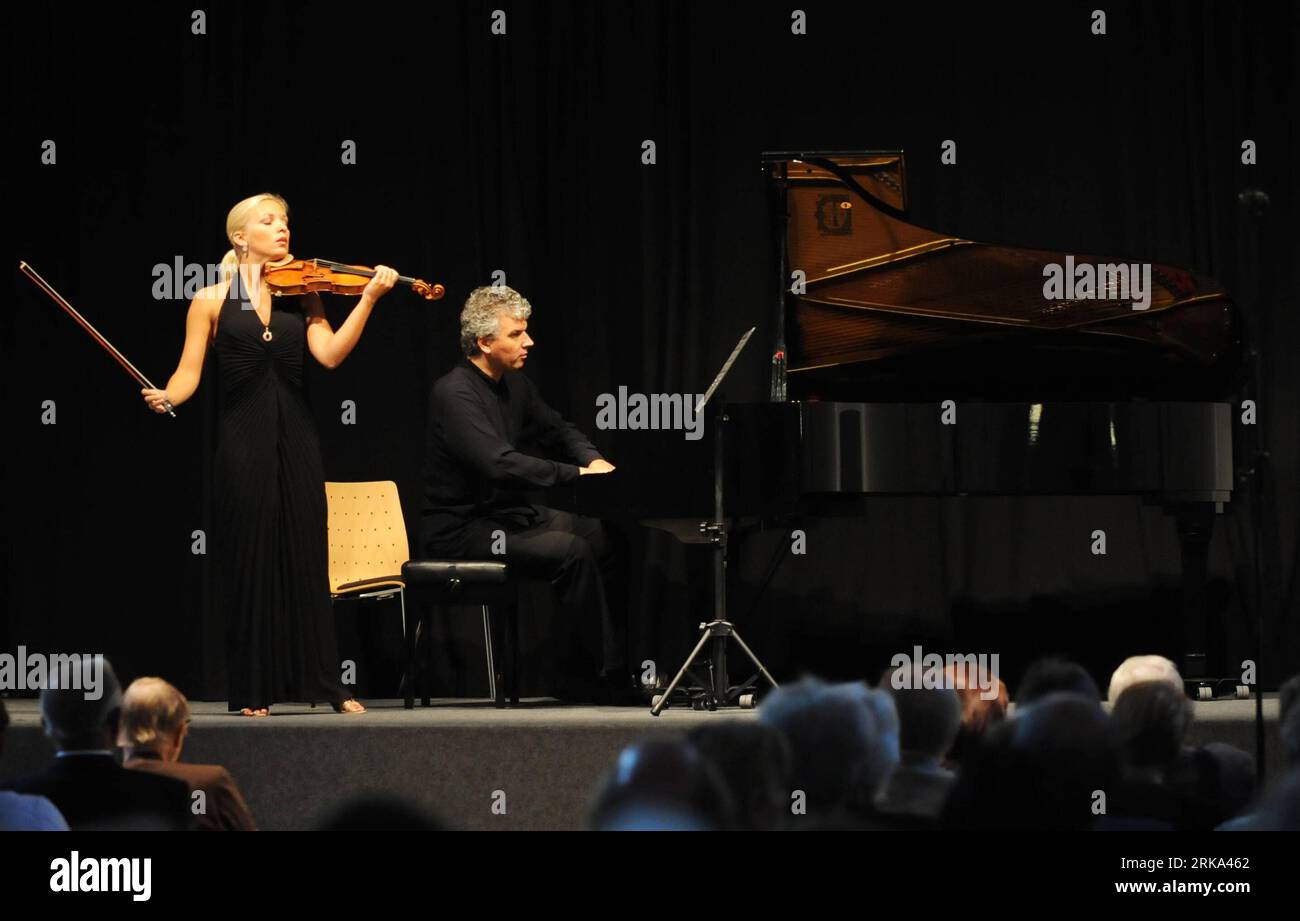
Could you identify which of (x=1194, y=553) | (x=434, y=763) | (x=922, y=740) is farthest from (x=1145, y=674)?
(x=1194, y=553)


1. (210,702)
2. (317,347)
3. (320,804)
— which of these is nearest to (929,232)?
(317,347)

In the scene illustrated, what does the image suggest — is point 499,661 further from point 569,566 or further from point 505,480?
point 505,480

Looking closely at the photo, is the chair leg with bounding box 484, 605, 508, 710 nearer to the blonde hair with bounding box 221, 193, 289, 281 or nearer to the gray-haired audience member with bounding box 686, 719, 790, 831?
the blonde hair with bounding box 221, 193, 289, 281

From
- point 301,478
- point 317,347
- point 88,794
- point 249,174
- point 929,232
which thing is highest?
point 249,174

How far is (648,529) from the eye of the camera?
22.5 ft

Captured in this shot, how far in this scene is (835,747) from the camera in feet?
8.30

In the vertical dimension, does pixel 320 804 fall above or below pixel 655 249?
below

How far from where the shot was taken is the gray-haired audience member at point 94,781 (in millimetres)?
2965

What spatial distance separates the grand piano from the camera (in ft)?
18.3

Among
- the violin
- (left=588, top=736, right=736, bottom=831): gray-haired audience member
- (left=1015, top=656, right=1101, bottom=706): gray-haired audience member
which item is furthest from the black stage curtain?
(left=588, top=736, right=736, bottom=831): gray-haired audience member

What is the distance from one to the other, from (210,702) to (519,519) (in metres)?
1.62

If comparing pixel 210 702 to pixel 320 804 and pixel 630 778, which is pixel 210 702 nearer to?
pixel 320 804

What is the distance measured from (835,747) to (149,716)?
155cm

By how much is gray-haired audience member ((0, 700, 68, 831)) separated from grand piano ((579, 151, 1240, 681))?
298cm
